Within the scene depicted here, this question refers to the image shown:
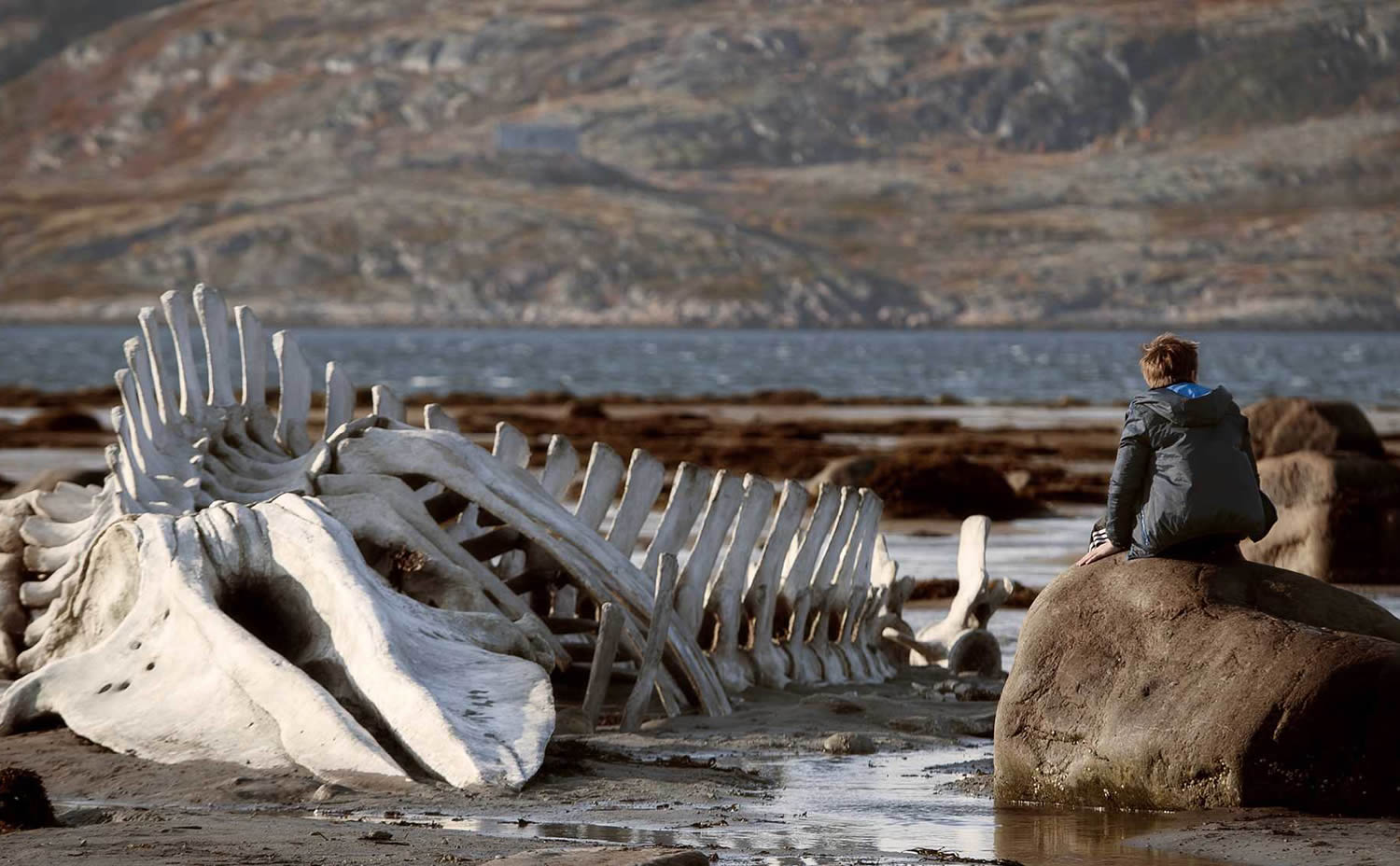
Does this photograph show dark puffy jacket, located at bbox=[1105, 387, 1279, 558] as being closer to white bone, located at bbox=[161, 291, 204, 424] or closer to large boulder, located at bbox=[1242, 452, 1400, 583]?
white bone, located at bbox=[161, 291, 204, 424]

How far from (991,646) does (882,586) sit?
696mm

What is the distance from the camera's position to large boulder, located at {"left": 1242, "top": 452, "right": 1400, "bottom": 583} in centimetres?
1670

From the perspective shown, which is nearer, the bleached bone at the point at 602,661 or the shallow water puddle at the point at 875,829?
the shallow water puddle at the point at 875,829

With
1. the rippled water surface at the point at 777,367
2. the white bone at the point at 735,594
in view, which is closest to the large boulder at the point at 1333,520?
the white bone at the point at 735,594

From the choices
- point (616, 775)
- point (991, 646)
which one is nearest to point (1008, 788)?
point (616, 775)

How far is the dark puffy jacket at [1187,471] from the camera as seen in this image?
7453mm

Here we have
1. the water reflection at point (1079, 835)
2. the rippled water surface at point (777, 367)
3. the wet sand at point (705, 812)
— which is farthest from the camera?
the rippled water surface at point (777, 367)

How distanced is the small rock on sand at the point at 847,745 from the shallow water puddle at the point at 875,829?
587 mm

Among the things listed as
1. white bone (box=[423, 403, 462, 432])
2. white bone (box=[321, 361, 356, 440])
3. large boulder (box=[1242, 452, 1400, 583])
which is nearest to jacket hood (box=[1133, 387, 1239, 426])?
white bone (box=[423, 403, 462, 432])

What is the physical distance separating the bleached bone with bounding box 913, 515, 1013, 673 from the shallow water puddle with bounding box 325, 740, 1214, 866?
3824 mm

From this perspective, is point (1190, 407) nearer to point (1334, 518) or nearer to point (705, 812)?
point (705, 812)

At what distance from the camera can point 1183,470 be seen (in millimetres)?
7477

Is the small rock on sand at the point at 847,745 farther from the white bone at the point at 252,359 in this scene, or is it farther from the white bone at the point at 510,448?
the white bone at the point at 252,359

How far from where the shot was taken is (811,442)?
3794 cm
